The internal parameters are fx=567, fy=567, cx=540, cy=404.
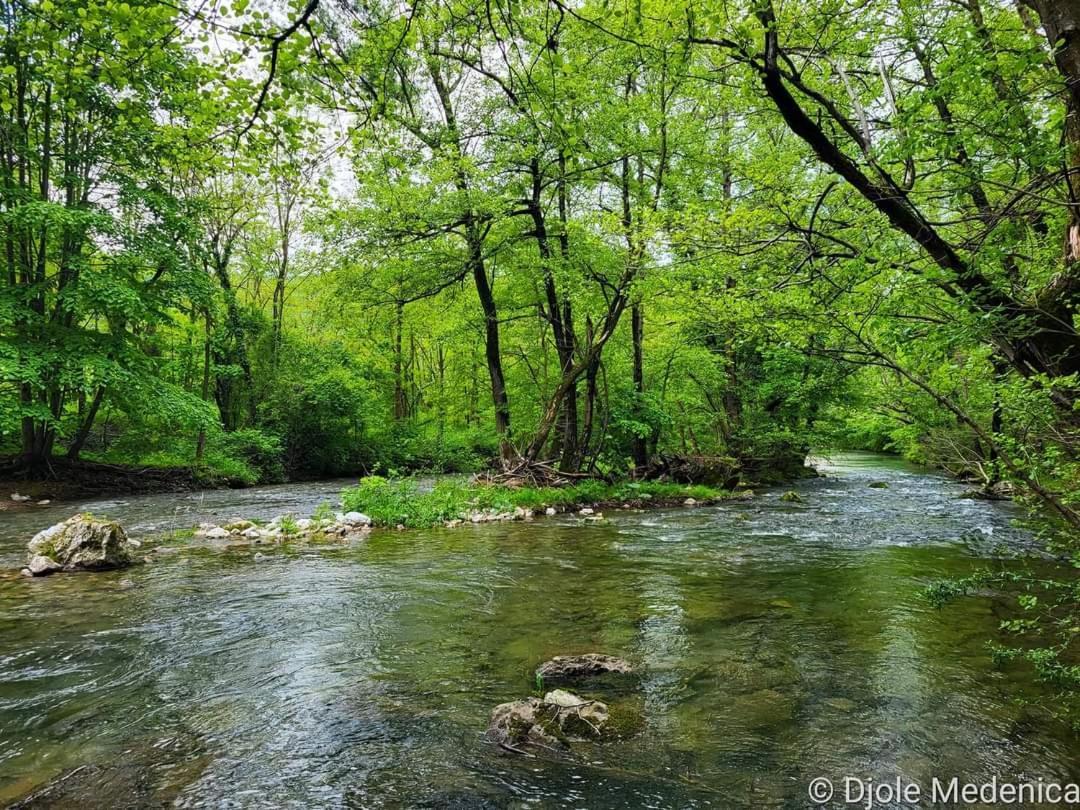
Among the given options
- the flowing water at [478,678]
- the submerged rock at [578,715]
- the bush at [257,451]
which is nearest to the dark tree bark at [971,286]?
the flowing water at [478,678]

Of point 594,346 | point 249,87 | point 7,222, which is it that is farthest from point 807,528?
point 7,222

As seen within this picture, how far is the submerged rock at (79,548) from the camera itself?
26.4ft

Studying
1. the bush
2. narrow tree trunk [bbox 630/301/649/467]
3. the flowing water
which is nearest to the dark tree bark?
the flowing water

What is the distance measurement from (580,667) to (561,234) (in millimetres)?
14050

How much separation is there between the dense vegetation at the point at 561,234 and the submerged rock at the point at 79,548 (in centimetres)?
555

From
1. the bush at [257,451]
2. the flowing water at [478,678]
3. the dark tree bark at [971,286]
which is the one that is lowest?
the flowing water at [478,678]

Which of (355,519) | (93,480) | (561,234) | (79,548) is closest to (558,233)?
(561,234)

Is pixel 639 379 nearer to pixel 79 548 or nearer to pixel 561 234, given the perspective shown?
pixel 561 234

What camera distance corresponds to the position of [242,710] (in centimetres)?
424

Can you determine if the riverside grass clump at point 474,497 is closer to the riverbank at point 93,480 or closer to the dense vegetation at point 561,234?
the dense vegetation at point 561,234

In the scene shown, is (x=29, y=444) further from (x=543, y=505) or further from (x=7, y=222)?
(x=543, y=505)

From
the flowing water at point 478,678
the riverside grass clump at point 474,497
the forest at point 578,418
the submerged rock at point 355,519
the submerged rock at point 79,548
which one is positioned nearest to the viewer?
the flowing water at point 478,678

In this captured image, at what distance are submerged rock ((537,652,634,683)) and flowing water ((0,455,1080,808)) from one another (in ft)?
0.64

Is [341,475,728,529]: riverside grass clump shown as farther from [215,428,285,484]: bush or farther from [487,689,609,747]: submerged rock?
[487,689,609,747]: submerged rock
